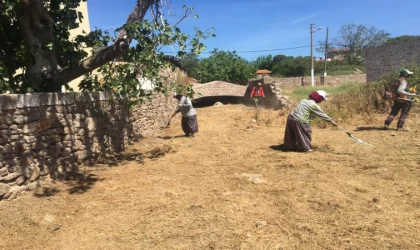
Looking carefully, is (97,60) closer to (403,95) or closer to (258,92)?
(403,95)

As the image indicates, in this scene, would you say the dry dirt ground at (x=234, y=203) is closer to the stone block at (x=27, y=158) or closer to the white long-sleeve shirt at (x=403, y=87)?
the stone block at (x=27, y=158)

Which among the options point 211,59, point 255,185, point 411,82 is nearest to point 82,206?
point 255,185

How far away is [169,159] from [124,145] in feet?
4.95

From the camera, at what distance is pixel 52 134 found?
5340mm

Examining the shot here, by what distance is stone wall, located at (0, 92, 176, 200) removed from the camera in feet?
14.7

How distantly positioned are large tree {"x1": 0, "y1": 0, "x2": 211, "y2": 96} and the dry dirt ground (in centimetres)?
178

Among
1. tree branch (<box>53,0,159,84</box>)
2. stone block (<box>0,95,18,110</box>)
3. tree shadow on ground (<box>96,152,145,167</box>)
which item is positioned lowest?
tree shadow on ground (<box>96,152,145,167</box>)

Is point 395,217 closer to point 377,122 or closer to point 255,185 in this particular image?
point 255,185

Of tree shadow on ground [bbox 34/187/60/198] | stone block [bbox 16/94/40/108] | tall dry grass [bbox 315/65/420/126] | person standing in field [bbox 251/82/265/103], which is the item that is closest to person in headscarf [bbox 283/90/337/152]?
tall dry grass [bbox 315/65/420/126]

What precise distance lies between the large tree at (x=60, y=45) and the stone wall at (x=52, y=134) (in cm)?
59

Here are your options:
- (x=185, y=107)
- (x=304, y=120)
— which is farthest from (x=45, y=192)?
(x=185, y=107)

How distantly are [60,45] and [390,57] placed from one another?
18.1 metres

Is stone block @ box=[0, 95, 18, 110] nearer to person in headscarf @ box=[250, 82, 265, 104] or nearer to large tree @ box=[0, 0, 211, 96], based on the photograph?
large tree @ box=[0, 0, 211, 96]

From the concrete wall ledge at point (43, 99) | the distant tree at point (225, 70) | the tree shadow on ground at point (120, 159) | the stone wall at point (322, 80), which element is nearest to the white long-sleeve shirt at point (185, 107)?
the tree shadow on ground at point (120, 159)
